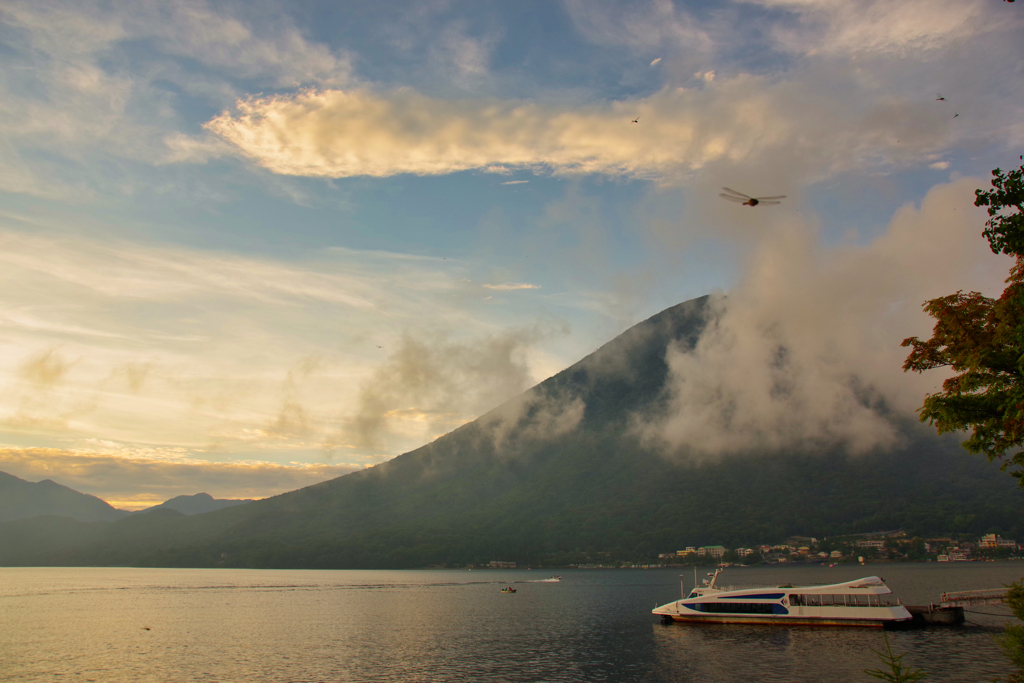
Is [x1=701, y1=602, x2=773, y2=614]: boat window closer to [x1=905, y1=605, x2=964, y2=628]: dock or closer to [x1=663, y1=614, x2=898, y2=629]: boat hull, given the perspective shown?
[x1=663, y1=614, x2=898, y2=629]: boat hull

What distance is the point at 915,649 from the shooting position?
202 ft

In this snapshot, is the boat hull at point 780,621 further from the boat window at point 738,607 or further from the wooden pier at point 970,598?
the wooden pier at point 970,598

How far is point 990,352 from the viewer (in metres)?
27.1

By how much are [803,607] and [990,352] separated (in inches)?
2416

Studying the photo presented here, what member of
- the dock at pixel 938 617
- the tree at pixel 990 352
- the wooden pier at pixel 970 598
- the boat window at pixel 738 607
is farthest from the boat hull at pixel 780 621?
the tree at pixel 990 352

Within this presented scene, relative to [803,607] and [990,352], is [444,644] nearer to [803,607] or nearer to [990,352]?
[803,607]

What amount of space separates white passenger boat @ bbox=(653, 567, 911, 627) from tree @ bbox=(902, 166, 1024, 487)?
5687 cm

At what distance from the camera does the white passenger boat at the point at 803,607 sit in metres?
76.1

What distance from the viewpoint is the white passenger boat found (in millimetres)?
76062

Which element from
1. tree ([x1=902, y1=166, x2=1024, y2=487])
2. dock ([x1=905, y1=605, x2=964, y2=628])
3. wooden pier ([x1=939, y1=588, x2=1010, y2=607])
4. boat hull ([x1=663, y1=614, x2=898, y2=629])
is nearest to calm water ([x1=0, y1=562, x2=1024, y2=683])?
boat hull ([x1=663, y1=614, x2=898, y2=629])

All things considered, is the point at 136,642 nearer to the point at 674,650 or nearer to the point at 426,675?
the point at 426,675

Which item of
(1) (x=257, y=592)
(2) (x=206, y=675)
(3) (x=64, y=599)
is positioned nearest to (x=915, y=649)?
(2) (x=206, y=675)

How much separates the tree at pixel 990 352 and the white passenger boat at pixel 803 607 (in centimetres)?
5687

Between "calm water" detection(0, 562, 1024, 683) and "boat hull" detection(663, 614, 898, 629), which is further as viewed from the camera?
"boat hull" detection(663, 614, 898, 629)
